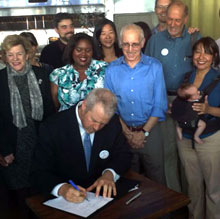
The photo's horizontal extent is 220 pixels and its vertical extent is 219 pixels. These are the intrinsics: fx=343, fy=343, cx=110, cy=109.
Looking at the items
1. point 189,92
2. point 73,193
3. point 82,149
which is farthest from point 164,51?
point 73,193

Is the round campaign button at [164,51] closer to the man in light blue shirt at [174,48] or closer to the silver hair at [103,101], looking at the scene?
the man in light blue shirt at [174,48]

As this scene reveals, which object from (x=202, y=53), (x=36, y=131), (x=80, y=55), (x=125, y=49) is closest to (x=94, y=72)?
(x=80, y=55)

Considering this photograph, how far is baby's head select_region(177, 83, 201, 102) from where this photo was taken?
2.52 meters

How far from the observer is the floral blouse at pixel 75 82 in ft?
9.34

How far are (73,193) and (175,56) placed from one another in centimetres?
175

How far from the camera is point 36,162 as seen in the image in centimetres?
200

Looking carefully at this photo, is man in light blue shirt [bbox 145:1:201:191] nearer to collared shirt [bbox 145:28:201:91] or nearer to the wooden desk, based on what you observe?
collared shirt [bbox 145:28:201:91]

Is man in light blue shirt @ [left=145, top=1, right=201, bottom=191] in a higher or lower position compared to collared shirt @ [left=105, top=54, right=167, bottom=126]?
higher

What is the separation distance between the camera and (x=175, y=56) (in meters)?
3.05

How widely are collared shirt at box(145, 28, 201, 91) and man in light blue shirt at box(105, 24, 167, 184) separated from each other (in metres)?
0.37

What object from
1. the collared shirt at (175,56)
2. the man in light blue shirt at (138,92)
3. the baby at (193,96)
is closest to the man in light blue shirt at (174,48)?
the collared shirt at (175,56)

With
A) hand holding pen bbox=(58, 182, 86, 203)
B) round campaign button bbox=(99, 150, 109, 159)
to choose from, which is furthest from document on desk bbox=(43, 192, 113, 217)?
round campaign button bbox=(99, 150, 109, 159)

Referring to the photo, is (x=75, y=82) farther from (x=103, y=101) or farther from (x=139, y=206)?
(x=139, y=206)

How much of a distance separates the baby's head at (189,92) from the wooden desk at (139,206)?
2.81ft
